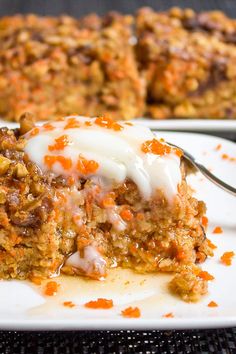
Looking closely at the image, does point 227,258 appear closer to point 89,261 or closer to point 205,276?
point 205,276

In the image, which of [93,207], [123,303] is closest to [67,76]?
[93,207]

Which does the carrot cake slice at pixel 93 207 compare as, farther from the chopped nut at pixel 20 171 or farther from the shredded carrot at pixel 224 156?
the shredded carrot at pixel 224 156

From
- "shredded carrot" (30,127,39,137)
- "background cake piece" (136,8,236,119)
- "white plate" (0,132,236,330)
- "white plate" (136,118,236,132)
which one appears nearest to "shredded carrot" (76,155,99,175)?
"shredded carrot" (30,127,39,137)

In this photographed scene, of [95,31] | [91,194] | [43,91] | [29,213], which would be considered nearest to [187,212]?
[91,194]

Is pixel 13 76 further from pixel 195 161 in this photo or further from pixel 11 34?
pixel 195 161

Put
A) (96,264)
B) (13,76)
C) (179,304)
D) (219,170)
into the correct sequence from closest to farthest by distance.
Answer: (179,304)
(96,264)
(219,170)
(13,76)
